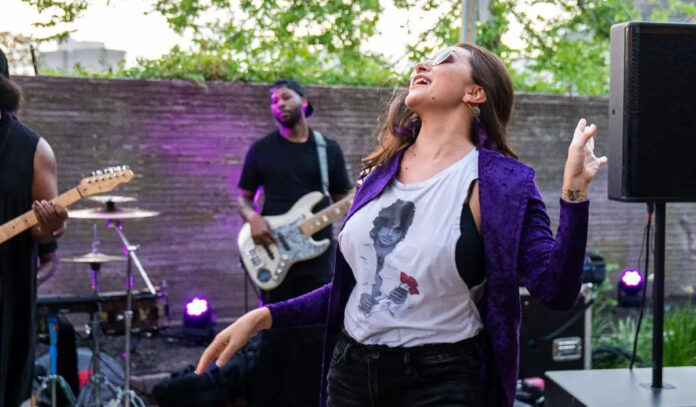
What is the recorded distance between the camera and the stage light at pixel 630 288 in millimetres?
7898

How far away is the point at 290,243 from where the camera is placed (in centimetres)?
539

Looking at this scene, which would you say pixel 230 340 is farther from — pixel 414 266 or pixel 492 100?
pixel 492 100

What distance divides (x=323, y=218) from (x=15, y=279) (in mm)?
2161

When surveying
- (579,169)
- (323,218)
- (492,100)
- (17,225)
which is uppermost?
(492,100)

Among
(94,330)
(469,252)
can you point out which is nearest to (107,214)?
(94,330)

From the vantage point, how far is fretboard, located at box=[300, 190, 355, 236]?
539cm

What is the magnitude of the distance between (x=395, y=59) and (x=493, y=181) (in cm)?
754

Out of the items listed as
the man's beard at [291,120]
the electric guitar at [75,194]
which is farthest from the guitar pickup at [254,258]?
the electric guitar at [75,194]

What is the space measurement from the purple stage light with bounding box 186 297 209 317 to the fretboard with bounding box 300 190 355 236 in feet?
6.21

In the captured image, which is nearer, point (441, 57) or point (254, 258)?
point (441, 57)

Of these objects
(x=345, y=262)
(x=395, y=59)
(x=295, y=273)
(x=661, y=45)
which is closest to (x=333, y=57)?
(x=395, y=59)

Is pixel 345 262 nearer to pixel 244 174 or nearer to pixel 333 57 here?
pixel 244 174

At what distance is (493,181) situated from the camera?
213cm

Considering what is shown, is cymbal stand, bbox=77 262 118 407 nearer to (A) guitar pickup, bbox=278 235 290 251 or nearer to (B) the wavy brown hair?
(A) guitar pickup, bbox=278 235 290 251
